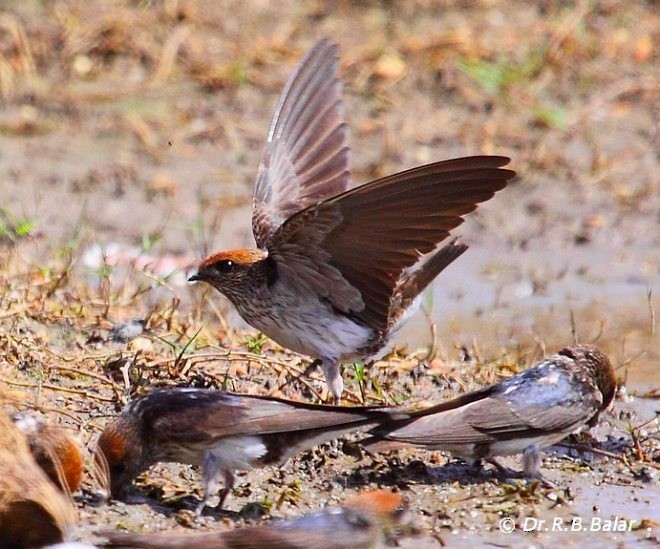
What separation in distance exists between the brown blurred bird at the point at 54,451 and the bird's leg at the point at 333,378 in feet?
5.45

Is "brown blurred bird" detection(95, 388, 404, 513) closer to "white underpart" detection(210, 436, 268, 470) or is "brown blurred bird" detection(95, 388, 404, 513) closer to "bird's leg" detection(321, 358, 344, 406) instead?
"white underpart" detection(210, 436, 268, 470)

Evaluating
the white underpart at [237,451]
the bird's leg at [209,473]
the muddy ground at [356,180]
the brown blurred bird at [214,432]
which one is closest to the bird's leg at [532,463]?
the muddy ground at [356,180]

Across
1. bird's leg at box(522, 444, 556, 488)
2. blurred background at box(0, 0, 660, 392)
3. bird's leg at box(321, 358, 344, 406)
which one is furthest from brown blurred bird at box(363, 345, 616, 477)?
blurred background at box(0, 0, 660, 392)

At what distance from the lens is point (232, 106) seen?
12.2 meters

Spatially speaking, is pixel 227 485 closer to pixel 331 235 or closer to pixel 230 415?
pixel 230 415

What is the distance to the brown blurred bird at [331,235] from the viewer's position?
260 inches

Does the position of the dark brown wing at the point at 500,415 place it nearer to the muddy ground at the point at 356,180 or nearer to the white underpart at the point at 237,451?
the muddy ground at the point at 356,180

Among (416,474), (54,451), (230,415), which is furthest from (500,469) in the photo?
(54,451)

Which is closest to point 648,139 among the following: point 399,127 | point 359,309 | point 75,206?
point 399,127

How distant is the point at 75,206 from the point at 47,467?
528cm

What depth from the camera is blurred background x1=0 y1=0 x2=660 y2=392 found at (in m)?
10.2

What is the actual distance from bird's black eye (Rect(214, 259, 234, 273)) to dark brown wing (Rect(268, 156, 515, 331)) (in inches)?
13.0

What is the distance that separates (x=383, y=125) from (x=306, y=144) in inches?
145

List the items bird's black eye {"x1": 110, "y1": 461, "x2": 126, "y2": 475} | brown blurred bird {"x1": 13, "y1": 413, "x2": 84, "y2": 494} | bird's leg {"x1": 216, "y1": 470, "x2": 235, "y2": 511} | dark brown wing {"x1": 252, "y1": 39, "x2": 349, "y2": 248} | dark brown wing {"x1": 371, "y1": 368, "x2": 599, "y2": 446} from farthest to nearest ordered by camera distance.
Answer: dark brown wing {"x1": 252, "y1": 39, "x2": 349, "y2": 248} < dark brown wing {"x1": 371, "y1": 368, "x2": 599, "y2": 446} < bird's leg {"x1": 216, "y1": 470, "x2": 235, "y2": 511} < bird's black eye {"x1": 110, "y1": 461, "x2": 126, "y2": 475} < brown blurred bird {"x1": 13, "y1": 413, "x2": 84, "y2": 494}
